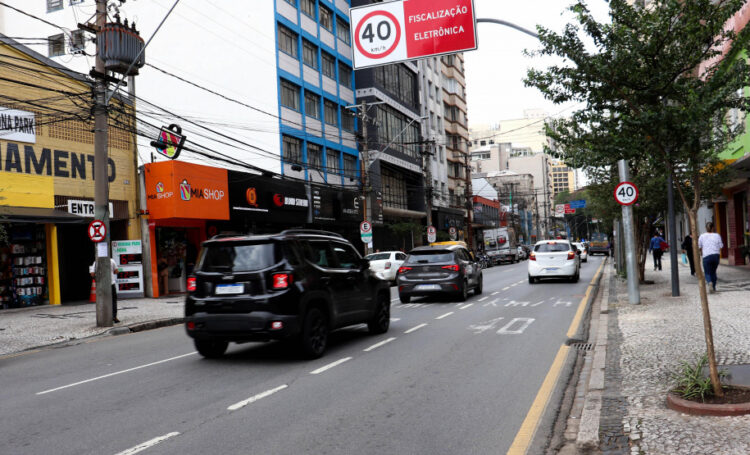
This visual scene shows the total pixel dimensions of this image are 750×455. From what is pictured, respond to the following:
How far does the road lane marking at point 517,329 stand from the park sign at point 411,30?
16.6 feet

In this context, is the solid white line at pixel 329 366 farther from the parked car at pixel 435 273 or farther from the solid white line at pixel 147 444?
the parked car at pixel 435 273

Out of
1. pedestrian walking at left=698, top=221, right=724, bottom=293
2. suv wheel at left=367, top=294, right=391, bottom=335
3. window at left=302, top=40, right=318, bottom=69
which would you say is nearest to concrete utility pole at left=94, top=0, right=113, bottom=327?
suv wheel at left=367, top=294, right=391, bottom=335

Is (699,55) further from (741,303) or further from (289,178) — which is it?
(289,178)

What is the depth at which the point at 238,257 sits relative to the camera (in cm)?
848

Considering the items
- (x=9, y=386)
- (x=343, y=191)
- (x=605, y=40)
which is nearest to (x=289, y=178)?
(x=343, y=191)

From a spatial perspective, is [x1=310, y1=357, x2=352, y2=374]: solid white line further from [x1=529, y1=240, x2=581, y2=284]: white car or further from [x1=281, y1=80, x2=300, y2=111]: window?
[x1=281, y1=80, x2=300, y2=111]: window

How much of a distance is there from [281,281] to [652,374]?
4.71m

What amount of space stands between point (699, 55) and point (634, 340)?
443 cm

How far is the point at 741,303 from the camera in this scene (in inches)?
489

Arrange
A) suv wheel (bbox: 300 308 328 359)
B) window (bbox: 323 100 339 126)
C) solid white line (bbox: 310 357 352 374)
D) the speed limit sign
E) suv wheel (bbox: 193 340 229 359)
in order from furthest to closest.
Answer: window (bbox: 323 100 339 126), the speed limit sign, suv wheel (bbox: 193 340 229 359), suv wheel (bbox: 300 308 328 359), solid white line (bbox: 310 357 352 374)

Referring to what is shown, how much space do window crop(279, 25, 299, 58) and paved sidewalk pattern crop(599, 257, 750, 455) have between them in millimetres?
24409

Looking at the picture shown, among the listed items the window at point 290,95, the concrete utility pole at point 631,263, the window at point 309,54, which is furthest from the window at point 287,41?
the concrete utility pole at point 631,263

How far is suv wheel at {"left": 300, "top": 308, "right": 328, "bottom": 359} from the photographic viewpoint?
27.7ft

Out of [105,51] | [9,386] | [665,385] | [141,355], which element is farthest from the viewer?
[105,51]
